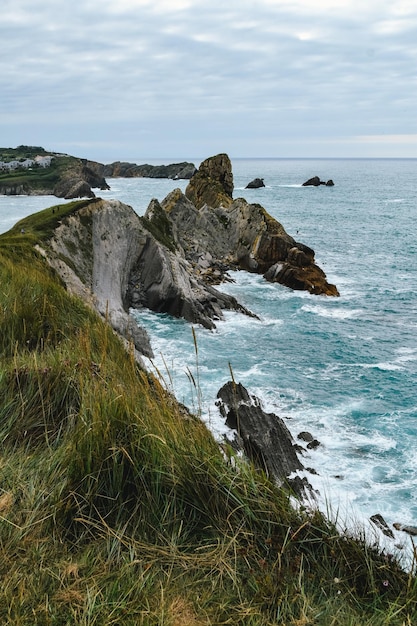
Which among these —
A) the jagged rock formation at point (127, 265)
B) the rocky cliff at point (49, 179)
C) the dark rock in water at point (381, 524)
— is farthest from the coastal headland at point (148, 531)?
the rocky cliff at point (49, 179)

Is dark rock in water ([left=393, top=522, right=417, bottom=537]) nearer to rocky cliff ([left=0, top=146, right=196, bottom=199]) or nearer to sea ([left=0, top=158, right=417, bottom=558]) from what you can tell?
sea ([left=0, top=158, right=417, bottom=558])

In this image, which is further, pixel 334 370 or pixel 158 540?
pixel 334 370

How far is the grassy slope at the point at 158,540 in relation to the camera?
2.81 m

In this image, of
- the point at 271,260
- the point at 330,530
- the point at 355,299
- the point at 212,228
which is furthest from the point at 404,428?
the point at 212,228

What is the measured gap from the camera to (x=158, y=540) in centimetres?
341

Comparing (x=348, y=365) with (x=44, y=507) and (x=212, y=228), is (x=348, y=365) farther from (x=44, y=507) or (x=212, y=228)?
(x=212, y=228)

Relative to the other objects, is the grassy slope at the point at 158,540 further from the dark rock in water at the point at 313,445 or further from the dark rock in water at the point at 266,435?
the dark rock in water at the point at 313,445

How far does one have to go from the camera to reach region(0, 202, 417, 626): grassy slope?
2.81 metres

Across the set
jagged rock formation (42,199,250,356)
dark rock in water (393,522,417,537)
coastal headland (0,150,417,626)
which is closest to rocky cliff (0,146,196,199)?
jagged rock formation (42,199,250,356)

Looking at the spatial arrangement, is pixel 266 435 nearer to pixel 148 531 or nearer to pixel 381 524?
pixel 381 524

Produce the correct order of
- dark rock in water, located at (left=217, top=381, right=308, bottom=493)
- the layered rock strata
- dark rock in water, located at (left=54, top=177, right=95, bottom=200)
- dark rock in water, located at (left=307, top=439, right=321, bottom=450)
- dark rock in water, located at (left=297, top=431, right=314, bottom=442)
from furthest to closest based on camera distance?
dark rock in water, located at (left=54, top=177, right=95, bottom=200)
the layered rock strata
dark rock in water, located at (left=297, top=431, right=314, bottom=442)
dark rock in water, located at (left=307, top=439, right=321, bottom=450)
dark rock in water, located at (left=217, top=381, right=308, bottom=493)

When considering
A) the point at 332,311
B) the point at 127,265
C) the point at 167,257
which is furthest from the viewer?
the point at 332,311

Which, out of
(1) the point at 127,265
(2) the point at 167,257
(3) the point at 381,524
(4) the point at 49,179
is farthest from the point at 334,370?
(4) the point at 49,179

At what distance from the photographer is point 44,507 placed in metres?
3.46
